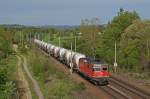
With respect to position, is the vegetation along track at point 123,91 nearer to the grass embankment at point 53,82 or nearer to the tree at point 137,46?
the grass embankment at point 53,82

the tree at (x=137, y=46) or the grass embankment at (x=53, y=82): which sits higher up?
the tree at (x=137, y=46)

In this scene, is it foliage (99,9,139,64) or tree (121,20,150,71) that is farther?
foliage (99,9,139,64)

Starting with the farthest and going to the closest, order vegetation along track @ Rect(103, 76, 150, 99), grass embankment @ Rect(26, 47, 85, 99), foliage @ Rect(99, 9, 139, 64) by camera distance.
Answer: foliage @ Rect(99, 9, 139, 64) < grass embankment @ Rect(26, 47, 85, 99) < vegetation along track @ Rect(103, 76, 150, 99)

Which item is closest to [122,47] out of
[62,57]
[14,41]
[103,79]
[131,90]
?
[62,57]

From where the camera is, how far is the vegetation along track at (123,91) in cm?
3787

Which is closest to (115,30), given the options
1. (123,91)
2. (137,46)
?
(137,46)

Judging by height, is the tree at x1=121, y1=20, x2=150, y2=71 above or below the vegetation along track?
Answer: above

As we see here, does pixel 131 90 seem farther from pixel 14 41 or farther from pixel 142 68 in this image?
pixel 14 41

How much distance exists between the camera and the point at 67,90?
39.9 metres

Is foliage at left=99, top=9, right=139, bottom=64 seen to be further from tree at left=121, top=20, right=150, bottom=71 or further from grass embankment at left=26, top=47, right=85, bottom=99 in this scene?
grass embankment at left=26, top=47, right=85, bottom=99

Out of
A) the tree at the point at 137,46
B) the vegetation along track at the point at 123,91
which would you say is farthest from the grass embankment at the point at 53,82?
the tree at the point at 137,46

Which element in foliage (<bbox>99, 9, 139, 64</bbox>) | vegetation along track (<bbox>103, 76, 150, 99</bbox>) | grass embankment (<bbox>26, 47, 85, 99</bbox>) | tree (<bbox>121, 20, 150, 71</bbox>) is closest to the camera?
vegetation along track (<bbox>103, 76, 150, 99</bbox>)

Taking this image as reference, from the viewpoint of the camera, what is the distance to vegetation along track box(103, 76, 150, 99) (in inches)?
1491

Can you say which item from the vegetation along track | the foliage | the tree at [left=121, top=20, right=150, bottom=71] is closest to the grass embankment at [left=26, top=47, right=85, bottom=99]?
the vegetation along track
